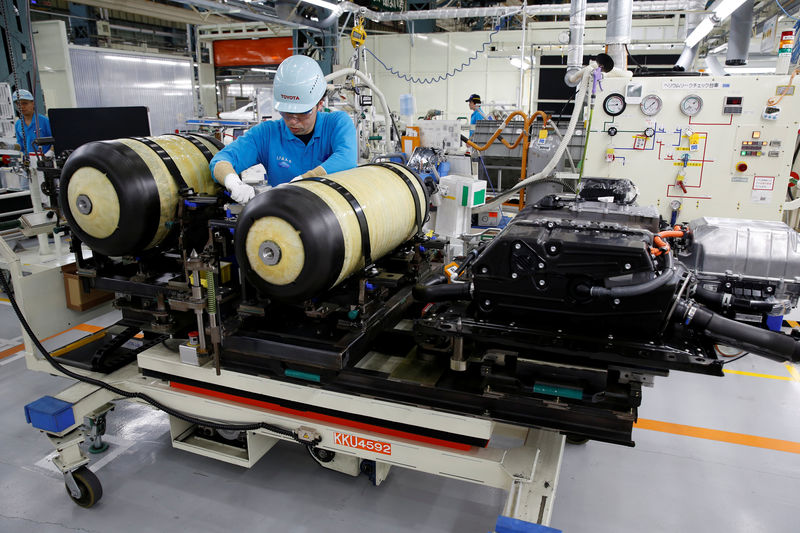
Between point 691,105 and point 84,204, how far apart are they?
6048mm

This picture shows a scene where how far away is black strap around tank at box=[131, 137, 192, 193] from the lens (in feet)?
9.59

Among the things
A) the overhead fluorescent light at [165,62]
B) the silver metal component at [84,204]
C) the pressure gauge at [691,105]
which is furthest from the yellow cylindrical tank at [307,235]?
the overhead fluorescent light at [165,62]

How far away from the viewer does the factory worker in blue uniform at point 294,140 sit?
2939 millimetres

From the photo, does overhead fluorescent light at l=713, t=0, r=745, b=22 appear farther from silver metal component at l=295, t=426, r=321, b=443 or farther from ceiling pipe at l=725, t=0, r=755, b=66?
silver metal component at l=295, t=426, r=321, b=443

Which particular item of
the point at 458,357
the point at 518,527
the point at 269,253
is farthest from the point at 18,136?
the point at 518,527

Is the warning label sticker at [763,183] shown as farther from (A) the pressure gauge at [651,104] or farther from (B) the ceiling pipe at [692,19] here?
(B) the ceiling pipe at [692,19]

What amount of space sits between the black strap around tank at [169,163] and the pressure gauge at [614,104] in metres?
5.16

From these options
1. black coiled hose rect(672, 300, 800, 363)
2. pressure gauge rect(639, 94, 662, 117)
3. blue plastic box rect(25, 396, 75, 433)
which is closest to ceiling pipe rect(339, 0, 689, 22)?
pressure gauge rect(639, 94, 662, 117)

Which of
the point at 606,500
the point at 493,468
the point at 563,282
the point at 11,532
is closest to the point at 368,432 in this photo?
the point at 493,468

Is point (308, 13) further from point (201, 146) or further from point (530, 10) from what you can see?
point (201, 146)

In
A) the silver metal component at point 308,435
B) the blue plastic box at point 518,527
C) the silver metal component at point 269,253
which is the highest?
the silver metal component at point 269,253

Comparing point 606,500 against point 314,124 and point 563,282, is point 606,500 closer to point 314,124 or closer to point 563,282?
point 563,282

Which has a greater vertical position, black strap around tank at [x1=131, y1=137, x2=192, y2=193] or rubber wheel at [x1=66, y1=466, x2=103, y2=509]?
black strap around tank at [x1=131, y1=137, x2=192, y2=193]

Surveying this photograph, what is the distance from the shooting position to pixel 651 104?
6.22 metres
